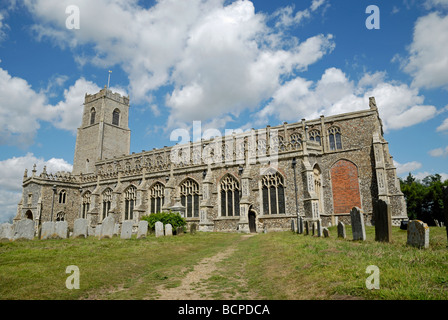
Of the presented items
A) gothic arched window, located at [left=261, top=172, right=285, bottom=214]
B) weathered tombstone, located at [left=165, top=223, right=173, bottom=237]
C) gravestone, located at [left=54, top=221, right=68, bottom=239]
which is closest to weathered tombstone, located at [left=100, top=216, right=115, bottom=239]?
gravestone, located at [left=54, top=221, right=68, bottom=239]

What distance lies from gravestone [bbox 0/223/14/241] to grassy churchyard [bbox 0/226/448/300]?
4012mm

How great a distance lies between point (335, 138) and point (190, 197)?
15852 millimetres

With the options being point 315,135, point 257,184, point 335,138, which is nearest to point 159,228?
point 257,184

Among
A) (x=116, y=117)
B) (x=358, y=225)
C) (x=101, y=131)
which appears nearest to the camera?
(x=358, y=225)

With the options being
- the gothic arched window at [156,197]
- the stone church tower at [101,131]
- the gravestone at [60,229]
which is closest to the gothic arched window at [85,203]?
the stone church tower at [101,131]

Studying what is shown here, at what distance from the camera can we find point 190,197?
2823 centimetres

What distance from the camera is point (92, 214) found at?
3469 centimetres

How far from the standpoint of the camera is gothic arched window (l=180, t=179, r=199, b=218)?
27766 mm

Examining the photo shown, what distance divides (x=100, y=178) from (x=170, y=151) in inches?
391

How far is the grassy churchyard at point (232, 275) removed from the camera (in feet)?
15.7

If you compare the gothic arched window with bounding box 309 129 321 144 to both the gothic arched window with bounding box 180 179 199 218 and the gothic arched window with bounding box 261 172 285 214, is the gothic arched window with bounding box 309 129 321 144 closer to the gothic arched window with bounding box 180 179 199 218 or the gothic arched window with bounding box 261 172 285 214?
the gothic arched window with bounding box 261 172 285 214

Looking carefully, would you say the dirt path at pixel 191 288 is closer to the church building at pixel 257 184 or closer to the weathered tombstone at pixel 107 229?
the weathered tombstone at pixel 107 229

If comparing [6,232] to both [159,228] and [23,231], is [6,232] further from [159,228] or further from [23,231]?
Answer: [159,228]

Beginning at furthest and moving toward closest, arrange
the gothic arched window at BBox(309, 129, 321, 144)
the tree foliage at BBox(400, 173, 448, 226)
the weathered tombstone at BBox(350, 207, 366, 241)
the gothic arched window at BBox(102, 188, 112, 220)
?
1. the tree foliage at BBox(400, 173, 448, 226)
2. the gothic arched window at BBox(102, 188, 112, 220)
3. the gothic arched window at BBox(309, 129, 321, 144)
4. the weathered tombstone at BBox(350, 207, 366, 241)
